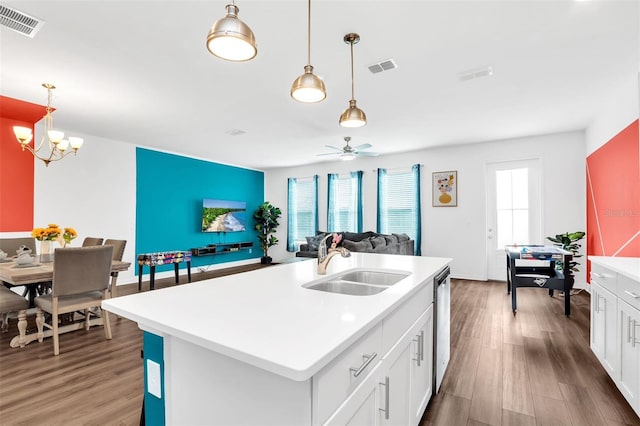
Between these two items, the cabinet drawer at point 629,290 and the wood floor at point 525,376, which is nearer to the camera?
the cabinet drawer at point 629,290

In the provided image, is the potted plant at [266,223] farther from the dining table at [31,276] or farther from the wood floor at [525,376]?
the wood floor at [525,376]

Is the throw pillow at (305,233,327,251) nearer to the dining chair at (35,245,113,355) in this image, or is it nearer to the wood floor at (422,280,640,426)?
the wood floor at (422,280,640,426)

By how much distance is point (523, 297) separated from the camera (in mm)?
4930

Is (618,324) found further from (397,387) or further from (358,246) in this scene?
(358,246)

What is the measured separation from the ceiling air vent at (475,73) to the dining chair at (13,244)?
575 centimetres

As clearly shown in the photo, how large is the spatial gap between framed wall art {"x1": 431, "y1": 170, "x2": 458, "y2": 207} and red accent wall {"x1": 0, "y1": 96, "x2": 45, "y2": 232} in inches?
273

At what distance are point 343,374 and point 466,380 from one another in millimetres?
1994

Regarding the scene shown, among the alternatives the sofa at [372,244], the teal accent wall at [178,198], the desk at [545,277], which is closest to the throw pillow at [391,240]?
the sofa at [372,244]

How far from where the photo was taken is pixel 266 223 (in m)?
8.81

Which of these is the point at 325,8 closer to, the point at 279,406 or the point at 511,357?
the point at 279,406

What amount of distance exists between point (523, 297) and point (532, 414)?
11.3ft

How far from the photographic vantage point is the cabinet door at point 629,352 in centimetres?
186

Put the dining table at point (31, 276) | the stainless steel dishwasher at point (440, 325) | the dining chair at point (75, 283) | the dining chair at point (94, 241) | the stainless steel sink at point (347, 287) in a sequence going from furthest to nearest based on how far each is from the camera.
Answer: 1. the dining chair at point (94, 241)
2. the dining chair at point (75, 283)
3. the dining table at point (31, 276)
4. the stainless steel dishwasher at point (440, 325)
5. the stainless steel sink at point (347, 287)

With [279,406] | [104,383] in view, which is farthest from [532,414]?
[104,383]
